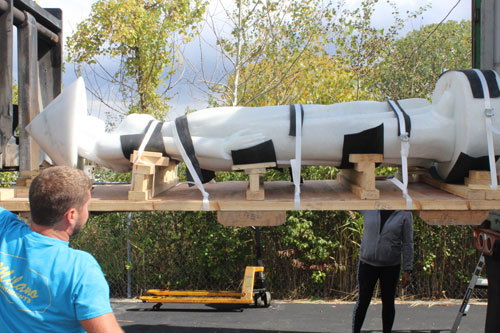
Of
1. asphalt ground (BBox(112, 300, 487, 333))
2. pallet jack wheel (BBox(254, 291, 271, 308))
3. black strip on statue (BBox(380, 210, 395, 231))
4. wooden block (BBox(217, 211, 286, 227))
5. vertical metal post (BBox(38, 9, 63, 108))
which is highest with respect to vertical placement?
vertical metal post (BBox(38, 9, 63, 108))

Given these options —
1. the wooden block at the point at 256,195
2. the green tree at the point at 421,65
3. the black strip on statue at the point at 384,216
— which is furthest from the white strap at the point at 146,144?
the green tree at the point at 421,65

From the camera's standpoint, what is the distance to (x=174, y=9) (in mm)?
9805

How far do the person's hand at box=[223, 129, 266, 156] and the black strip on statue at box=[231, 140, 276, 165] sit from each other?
26 mm

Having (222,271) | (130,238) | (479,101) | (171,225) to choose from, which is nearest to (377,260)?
(479,101)

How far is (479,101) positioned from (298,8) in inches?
338

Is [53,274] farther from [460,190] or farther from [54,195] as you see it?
[460,190]

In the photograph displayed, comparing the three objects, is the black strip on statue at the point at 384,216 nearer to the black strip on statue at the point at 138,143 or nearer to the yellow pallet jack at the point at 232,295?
the yellow pallet jack at the point at 232,295

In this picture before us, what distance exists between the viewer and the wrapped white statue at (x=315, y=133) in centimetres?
275

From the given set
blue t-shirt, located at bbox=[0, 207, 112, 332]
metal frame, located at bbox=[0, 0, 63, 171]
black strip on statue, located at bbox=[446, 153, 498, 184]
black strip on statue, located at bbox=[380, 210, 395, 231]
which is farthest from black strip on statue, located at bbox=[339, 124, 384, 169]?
metal frame, located at bbox=[0, 0, 63, 171]

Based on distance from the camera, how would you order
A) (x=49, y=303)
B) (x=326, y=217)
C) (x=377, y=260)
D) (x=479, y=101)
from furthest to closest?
(x=326, y=217)
(x=377, y=260)
(x=479, y=101)
(x=49, y=303)

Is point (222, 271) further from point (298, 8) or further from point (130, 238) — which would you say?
point (298, 8)

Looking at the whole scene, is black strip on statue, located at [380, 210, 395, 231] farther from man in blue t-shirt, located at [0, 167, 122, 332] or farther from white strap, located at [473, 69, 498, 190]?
man in blue t-shirt, located at [0, 167, 122, 332]

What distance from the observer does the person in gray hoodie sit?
4035mm

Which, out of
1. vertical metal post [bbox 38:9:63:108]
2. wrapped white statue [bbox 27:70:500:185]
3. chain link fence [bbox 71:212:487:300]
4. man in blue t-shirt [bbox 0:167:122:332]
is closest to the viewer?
man in blue t-shirt [bbox 0:167:122:332]
